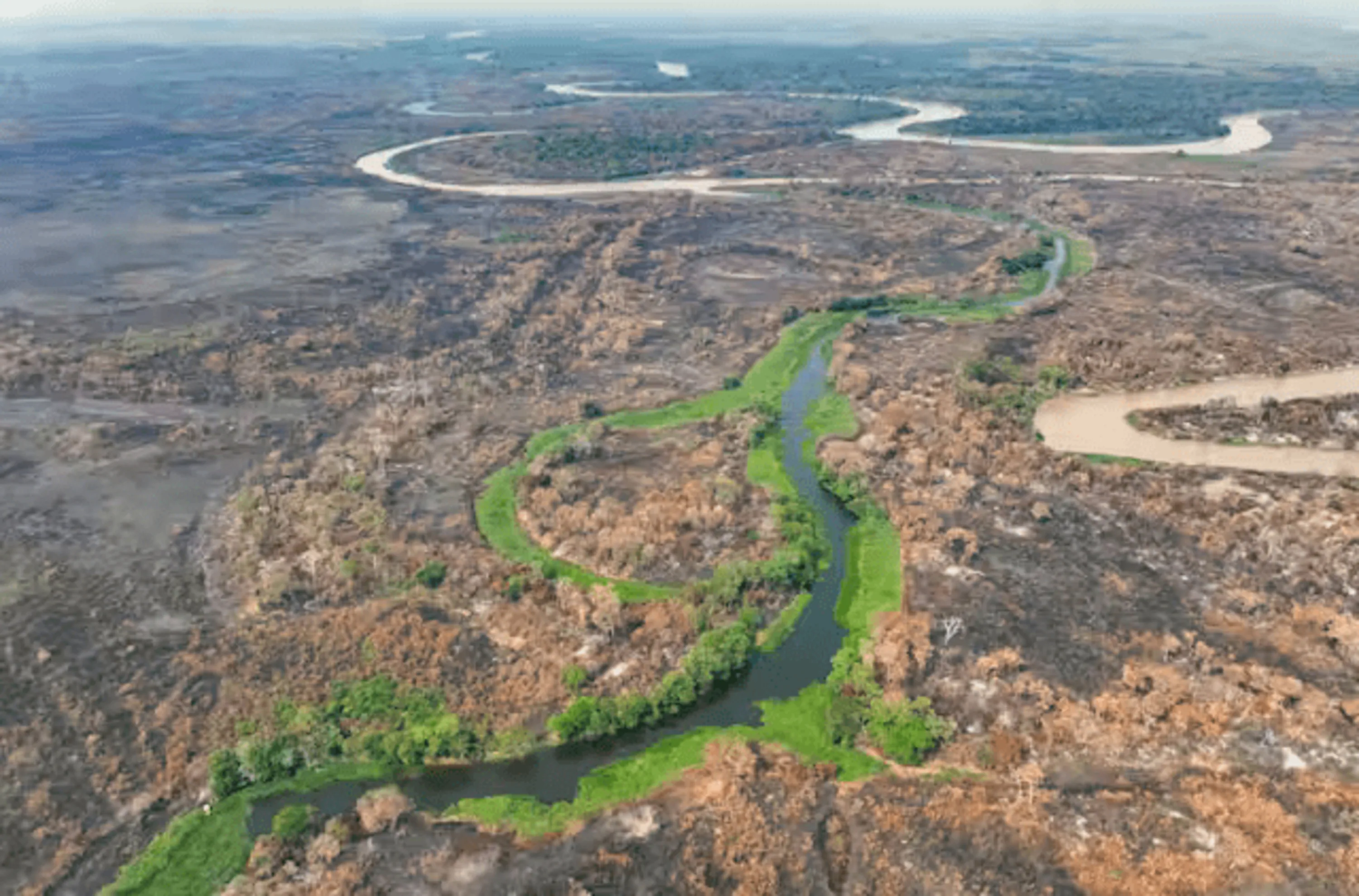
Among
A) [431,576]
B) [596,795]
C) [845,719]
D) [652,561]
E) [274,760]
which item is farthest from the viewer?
[652,561]

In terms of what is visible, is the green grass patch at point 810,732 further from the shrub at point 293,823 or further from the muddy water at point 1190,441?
the muddy water at point 1190,441

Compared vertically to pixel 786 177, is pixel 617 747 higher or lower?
lower

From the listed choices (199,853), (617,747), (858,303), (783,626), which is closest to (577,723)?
(617,747)

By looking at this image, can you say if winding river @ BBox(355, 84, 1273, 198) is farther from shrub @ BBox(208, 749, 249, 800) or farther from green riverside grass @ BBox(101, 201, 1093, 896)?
shrub @ BBox(208, 749, 249, 800)

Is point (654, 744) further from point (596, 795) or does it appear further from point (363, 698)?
point (363, 698)

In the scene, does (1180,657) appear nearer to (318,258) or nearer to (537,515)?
(537,515)

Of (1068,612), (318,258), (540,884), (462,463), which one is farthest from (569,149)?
(540,884)

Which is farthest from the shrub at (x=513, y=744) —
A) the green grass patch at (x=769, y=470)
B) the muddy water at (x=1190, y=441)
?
the muddy water at (x=1190, y=441)
